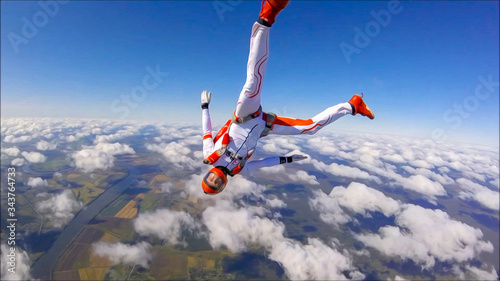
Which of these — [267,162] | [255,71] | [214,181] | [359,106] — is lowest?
[214,181]

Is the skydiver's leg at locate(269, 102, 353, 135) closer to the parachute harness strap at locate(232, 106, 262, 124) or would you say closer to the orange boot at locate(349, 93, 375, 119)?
the orange boot at locate(349, 93, 375, 119)

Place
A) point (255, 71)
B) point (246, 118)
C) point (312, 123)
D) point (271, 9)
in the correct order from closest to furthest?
point (271, 9)
point (255, 71)
point (246, 118)
point (312, 123)

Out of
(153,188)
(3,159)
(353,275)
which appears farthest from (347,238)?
(3,159)

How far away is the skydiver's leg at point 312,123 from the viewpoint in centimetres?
340

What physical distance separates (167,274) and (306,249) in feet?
118

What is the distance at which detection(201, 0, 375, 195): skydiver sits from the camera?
2639 mm

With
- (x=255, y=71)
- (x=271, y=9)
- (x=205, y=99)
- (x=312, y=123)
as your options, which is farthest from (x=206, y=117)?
(x=271, y=9)

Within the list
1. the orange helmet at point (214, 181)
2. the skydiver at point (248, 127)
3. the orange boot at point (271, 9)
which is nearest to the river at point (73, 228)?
the orange helmet at point (214, 181)

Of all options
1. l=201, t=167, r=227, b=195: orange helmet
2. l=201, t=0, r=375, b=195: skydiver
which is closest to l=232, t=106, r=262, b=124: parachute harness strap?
l=201, t=0, r=375, b=195: skydiver

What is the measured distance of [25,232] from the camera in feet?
142

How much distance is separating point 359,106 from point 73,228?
65.1m

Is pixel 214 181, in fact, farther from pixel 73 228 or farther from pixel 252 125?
pixel 73 228

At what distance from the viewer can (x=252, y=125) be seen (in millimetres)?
3172

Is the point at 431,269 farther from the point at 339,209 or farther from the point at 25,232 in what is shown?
the point at 25,232
